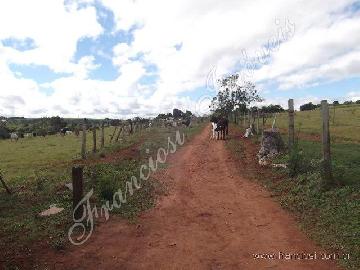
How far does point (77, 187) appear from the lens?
10555 mm

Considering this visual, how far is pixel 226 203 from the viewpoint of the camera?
40.5 feet

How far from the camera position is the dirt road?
816cm

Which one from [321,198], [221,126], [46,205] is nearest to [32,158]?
[221,126]

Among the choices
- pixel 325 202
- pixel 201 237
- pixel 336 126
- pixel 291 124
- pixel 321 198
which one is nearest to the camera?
pixel 201 237

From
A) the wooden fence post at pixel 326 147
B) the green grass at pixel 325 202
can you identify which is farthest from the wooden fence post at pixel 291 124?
the wooden fence post at pixel 326 147

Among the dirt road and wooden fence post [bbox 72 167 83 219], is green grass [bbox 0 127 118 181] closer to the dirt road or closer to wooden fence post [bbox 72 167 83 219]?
wooden fence post [bbox 72 167 83 219]

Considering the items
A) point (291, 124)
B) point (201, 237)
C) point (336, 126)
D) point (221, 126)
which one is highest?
point (291, 124)

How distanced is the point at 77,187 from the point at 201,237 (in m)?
3.29

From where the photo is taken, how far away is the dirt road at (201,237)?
321 inches

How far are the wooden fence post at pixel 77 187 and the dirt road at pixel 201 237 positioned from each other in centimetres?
70

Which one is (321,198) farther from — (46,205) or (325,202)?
(46,205)

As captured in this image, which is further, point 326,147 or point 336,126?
point 336,126

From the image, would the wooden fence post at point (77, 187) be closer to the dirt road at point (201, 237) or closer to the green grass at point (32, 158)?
the dirt road at point (201, 237)

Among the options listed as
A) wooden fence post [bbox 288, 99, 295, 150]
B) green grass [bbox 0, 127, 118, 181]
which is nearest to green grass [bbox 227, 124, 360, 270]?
wooden fence post [bbox 288, 99, 295, 150]
